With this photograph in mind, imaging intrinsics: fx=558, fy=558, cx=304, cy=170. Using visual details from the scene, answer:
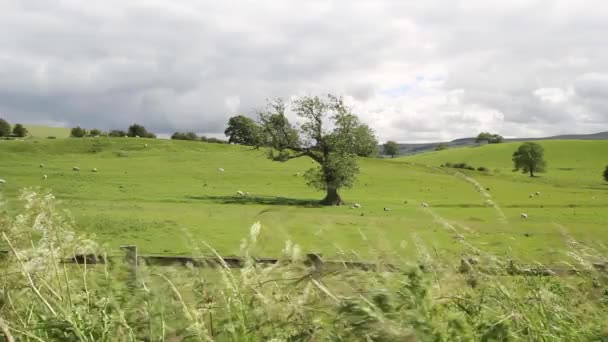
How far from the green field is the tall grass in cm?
23

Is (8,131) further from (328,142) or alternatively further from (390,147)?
(390,147)

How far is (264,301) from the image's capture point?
6.77 ft

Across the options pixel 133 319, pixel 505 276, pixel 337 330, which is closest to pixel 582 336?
pixel 505 276

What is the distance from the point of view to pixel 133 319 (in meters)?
2.28

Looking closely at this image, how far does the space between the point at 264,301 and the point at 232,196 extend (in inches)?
1646

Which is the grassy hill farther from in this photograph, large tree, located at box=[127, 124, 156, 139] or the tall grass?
the tall grass

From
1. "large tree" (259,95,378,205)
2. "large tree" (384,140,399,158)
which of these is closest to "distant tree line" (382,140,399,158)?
"large tree" (384,140,399,158)

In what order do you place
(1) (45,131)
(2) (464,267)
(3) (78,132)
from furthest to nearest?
1. (1) (45,131)
2. (3) (78,132)
3. (2) (464,267)

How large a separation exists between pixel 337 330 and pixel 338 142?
41131mm

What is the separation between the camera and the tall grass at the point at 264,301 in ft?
5.96

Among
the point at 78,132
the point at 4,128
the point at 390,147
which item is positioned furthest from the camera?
the point at 390,147

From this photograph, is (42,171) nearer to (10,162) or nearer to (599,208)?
(10,162)

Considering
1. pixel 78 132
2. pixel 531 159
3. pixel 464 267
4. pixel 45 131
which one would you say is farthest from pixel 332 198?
pixel 45 131

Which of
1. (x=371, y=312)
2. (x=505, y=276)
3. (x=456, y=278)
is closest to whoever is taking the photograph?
(x=371, y=312)
